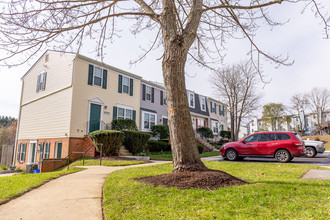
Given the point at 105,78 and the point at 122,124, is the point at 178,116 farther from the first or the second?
the point at 105,78

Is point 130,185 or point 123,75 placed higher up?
point 123,75

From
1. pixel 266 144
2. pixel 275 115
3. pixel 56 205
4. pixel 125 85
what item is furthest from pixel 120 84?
pixel 275 115

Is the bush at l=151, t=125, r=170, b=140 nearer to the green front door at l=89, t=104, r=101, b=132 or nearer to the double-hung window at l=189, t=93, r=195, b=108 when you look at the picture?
the green front door at l=89, t=104, r=101, b=132

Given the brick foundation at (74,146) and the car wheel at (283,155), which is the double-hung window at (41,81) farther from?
the car wheel at (283,155)

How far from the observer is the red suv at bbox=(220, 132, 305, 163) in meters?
10.5

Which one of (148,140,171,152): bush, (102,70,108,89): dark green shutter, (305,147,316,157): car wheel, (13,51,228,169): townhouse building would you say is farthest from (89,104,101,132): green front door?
(305,147,316,157): car wheel

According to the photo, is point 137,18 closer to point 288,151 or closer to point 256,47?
point 256,47

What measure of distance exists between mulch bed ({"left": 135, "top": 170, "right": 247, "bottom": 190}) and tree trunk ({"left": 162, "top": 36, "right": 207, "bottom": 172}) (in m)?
0.27

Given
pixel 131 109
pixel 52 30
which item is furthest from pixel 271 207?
pixel 131 109

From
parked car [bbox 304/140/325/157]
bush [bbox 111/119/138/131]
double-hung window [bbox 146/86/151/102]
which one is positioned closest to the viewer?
parked car [bbox 304/140/325/157]

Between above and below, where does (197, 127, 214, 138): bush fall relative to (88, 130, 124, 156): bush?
above

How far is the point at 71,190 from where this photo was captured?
4828mm

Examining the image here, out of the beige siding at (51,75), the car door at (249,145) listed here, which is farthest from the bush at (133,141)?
the car door at (249,145)

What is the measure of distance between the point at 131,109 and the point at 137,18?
11.7m
